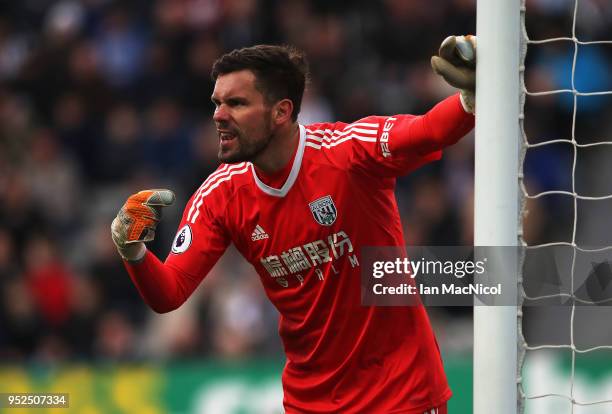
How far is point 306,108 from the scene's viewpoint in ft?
32.8

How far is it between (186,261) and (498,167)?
4.43 ft

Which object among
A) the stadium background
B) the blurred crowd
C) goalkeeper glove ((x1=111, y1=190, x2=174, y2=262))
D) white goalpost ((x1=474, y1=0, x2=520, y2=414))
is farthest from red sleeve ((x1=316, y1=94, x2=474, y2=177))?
the blurred crowd

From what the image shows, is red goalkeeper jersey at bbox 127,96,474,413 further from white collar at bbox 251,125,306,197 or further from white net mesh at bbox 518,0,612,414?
white net mesh at bbox 518,0,612,414

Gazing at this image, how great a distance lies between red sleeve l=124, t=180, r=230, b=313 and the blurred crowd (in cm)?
405

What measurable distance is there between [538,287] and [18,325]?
5782 millimetres

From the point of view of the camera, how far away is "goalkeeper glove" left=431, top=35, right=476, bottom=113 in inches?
172

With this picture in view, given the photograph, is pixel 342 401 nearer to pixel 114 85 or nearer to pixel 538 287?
pixel 538 287

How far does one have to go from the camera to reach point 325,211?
479cm

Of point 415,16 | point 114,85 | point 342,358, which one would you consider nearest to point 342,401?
point 342,358

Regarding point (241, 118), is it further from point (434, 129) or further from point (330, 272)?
point (434, 129)

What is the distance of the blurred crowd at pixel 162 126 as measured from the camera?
9.28 metres

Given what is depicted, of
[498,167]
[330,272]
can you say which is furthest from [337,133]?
[498,167]

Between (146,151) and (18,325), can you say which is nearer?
(18,325)

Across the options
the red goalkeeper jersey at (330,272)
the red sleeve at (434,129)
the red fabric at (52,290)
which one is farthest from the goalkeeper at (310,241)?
the red fabric at (52,290)
